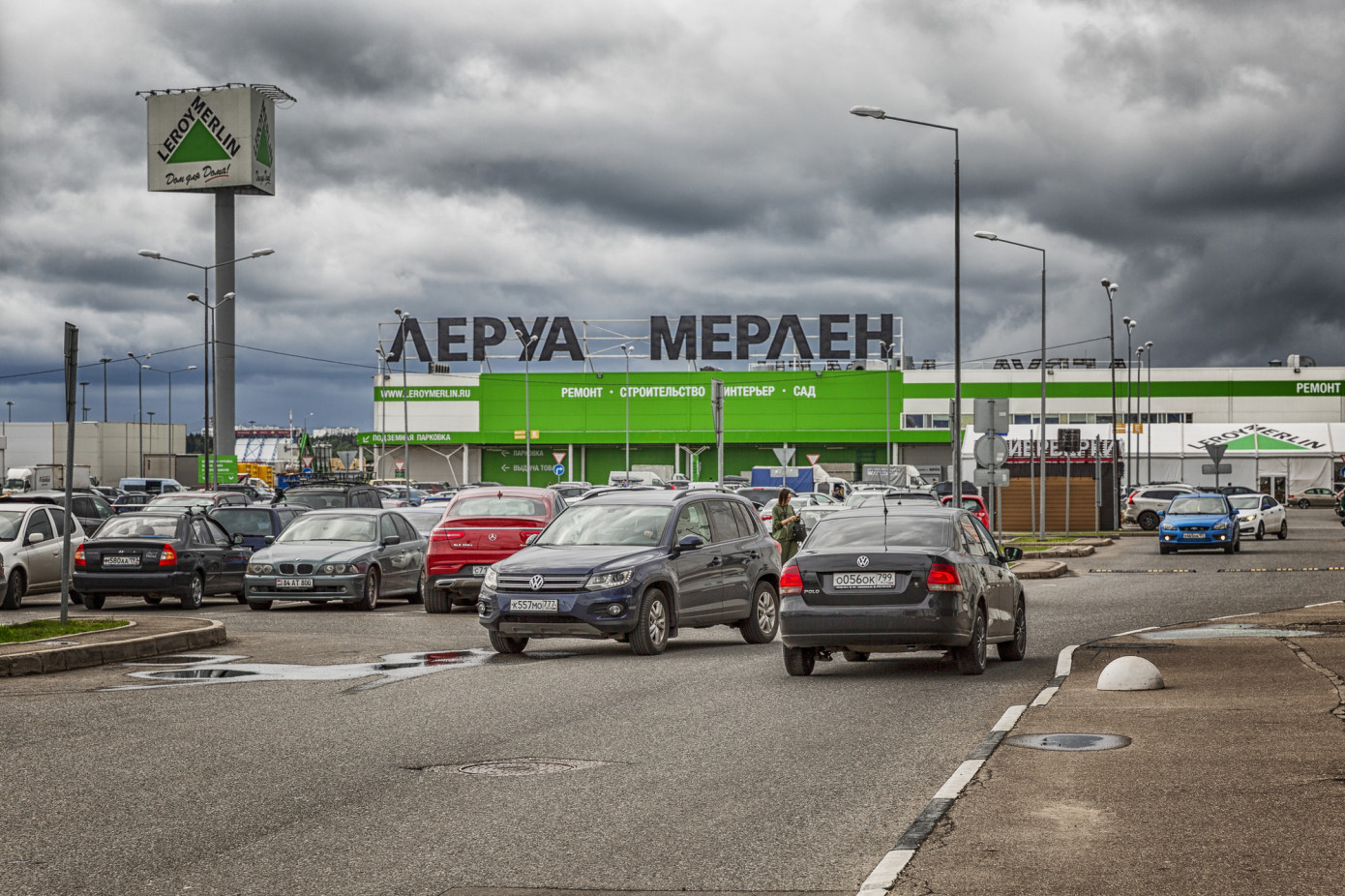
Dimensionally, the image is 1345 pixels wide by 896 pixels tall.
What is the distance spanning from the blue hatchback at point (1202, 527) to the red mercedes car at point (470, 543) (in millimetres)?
21995

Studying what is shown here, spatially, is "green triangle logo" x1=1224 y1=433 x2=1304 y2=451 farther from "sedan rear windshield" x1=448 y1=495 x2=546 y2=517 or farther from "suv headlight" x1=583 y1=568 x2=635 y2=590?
"suv headlight" x1=583 y1=568 x2=635 y2=590

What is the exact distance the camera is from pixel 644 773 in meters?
8.47

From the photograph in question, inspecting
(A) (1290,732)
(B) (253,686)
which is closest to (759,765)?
(A) (1290,732)

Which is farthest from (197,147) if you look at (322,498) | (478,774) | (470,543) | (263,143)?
(478,774)

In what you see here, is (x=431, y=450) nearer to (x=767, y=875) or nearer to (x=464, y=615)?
(x=464, y=615)

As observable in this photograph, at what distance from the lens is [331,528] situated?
2406 centimetres

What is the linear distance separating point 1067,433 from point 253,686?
120 ft

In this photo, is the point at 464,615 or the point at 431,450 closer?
the point at 464,615

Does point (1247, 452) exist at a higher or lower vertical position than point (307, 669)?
higher

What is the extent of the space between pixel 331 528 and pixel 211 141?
49944 millimetres

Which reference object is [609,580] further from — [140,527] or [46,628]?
[140,527]

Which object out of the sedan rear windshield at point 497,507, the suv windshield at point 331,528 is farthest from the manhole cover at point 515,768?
the suv windshield at point 331,528

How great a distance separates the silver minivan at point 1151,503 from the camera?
5628cm

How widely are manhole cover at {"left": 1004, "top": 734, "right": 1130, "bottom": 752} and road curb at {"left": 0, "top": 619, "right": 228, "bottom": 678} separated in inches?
361
